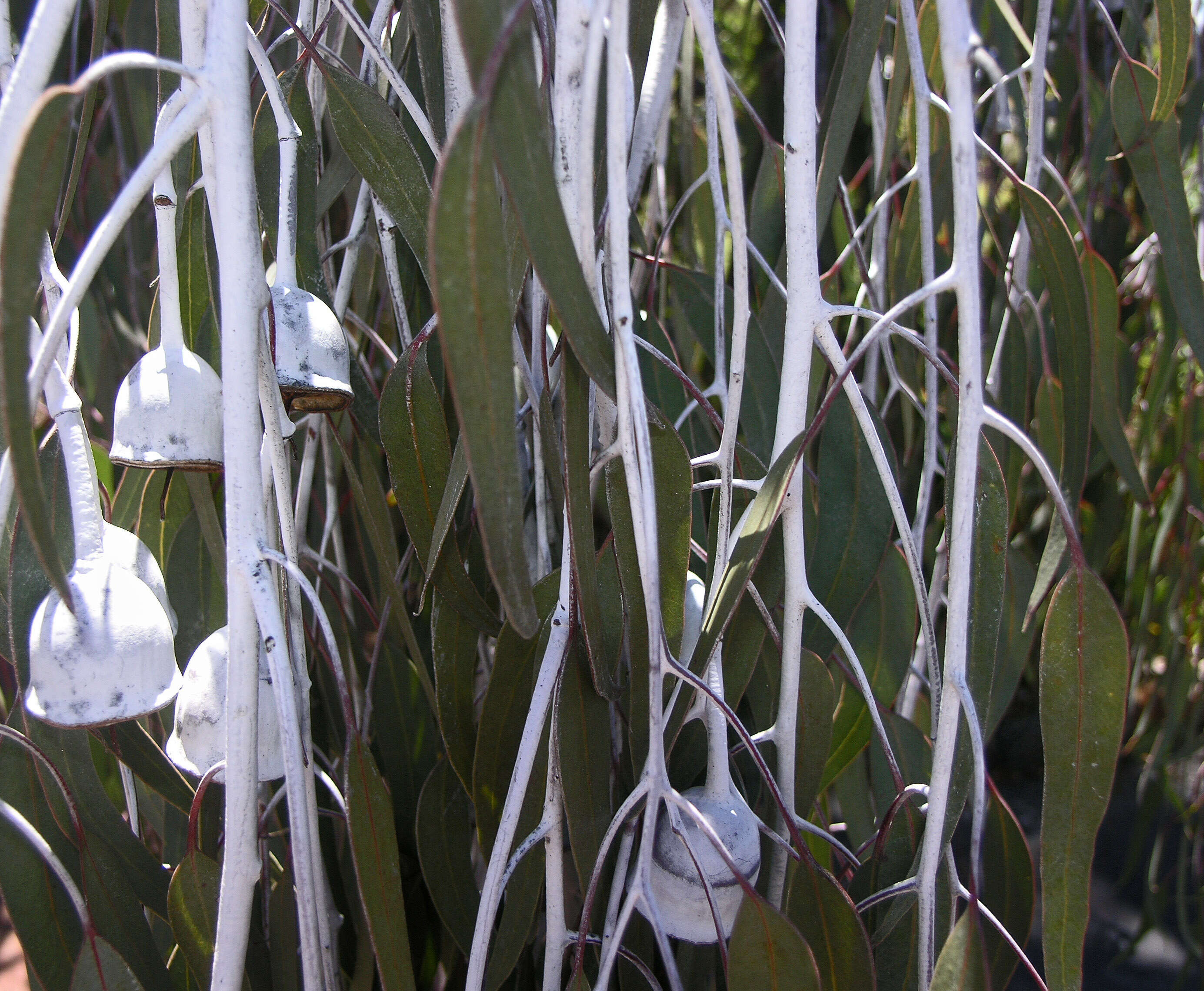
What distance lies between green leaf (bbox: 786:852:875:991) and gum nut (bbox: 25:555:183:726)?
284 millimetres

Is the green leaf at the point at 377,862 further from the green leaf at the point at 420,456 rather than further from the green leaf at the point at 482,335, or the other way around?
the green leaf at the point at 482,335

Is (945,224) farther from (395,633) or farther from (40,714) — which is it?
(40,714)

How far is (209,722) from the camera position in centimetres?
42

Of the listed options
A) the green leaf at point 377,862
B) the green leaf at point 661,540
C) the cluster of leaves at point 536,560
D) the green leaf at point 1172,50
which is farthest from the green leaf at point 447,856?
the green leaf at point 1172,50

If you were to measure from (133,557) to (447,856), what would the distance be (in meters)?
0.31

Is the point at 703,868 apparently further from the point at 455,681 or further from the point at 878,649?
the point at 878,649

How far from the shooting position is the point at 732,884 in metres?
0.42

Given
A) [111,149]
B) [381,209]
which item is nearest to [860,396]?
[381,209]

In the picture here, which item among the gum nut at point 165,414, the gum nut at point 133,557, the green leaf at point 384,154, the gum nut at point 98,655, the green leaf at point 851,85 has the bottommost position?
the gum nut at point 98,655

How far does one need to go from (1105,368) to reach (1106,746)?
1.24 feet

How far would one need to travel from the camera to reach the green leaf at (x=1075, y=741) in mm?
395

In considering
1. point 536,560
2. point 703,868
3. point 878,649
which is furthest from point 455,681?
point 878,649

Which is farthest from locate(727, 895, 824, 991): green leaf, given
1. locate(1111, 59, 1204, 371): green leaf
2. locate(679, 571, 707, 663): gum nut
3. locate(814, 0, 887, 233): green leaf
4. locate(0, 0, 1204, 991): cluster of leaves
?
locate(1111, 59, 1204, 371): green leaf

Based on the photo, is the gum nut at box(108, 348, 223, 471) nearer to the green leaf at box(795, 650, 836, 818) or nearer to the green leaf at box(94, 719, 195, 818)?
the green leaf at box(94, 719, 195, 818)
